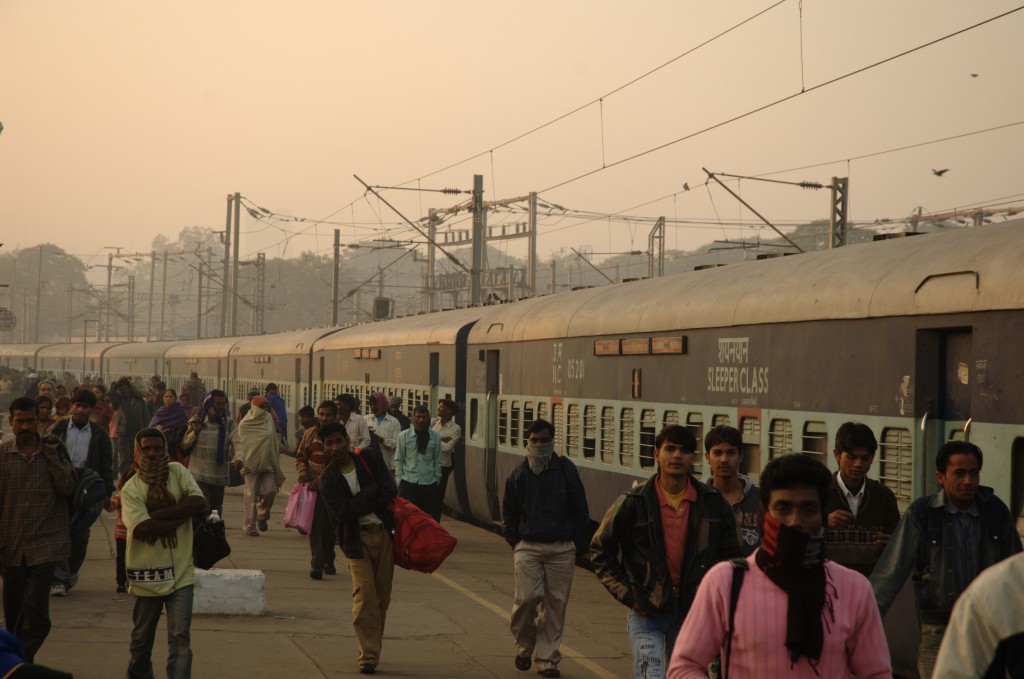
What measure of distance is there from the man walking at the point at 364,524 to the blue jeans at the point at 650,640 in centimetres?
322

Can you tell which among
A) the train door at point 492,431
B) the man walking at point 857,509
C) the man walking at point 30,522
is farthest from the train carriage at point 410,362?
the man walking at point 857,509

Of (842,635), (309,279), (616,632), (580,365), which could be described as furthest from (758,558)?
(309,279)

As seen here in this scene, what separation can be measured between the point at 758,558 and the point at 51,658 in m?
6.97

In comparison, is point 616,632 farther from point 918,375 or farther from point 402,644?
point 918,375

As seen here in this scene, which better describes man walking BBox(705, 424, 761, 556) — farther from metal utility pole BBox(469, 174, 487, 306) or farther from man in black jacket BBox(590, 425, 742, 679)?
metal utility pole BBox(469, 174, 487, 306)

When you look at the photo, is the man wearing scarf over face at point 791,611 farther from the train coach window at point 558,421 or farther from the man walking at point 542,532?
the train coach window at point 558,421

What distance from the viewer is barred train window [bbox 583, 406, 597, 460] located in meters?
15.7

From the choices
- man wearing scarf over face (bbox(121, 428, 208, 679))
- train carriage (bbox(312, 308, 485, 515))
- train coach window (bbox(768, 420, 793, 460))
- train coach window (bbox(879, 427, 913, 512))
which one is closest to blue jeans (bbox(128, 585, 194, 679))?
man wearing scarf over face (bbox(121, 428, 208, 679))

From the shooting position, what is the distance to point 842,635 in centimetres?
395

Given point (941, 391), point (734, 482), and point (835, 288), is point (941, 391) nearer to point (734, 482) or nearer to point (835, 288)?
point (835, 288)

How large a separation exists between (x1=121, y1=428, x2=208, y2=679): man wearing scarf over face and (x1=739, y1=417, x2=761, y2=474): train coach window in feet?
15.6

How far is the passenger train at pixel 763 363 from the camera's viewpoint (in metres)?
8.52

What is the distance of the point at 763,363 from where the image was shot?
11.4 m

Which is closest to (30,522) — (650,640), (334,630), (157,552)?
(157,552)
